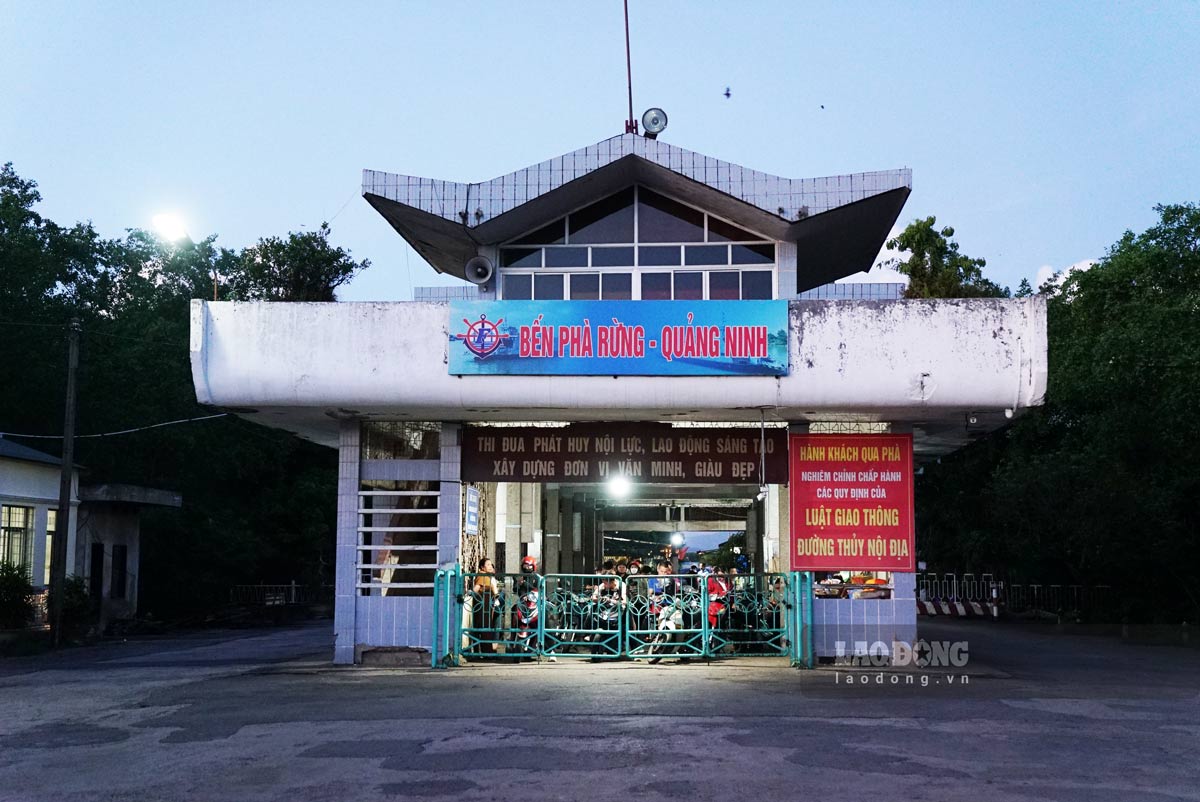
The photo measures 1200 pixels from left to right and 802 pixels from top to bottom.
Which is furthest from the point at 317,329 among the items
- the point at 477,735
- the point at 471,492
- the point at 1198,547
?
the point at 1198,547

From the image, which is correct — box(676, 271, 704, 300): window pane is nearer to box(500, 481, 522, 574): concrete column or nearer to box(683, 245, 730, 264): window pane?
box(683, 245, 730, 264): window pane

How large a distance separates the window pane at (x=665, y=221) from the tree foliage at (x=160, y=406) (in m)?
21.0

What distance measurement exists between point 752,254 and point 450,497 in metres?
5.92

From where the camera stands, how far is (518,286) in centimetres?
1872

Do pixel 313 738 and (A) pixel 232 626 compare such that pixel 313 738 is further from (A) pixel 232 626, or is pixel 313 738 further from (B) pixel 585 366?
(A) pixel 232 626

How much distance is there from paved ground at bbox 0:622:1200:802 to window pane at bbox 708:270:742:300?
5593 mm

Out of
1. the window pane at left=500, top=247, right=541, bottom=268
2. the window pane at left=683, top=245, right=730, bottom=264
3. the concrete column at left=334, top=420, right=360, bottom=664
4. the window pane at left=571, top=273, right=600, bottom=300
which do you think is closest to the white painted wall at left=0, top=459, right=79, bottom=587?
the concrete column at left=334, top=420, right=360, bottom=664

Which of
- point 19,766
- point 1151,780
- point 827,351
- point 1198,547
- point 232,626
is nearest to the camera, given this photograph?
point 1151,780

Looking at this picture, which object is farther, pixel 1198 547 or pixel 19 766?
pixel 1198 547

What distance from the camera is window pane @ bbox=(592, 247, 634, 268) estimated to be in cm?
1850

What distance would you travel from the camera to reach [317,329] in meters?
16.1

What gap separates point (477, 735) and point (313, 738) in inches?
55.7

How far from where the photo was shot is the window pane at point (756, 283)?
59.9 ft

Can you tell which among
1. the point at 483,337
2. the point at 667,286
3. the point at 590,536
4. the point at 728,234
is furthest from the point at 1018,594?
the point at 483,337
